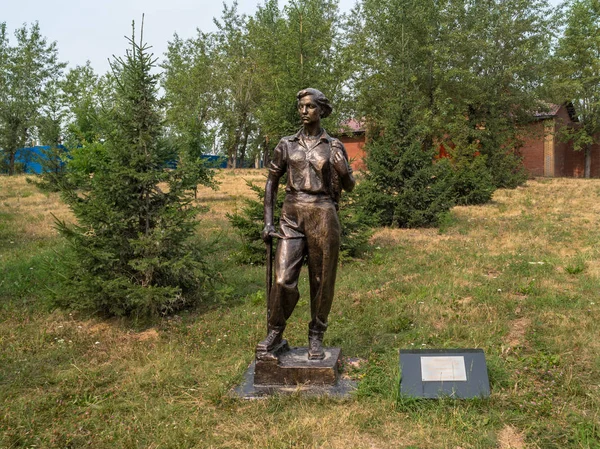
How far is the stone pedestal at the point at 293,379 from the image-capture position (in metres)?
4.41

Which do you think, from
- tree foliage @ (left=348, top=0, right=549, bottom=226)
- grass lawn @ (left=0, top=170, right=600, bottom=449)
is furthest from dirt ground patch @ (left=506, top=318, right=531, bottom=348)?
tree foliage @ (left=348, top=0, right=549, bottom=226)

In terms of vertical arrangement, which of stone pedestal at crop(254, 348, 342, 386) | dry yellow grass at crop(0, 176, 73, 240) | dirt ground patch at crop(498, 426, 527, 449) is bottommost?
dirt ground patch at crop(498, 426, 527, 449)

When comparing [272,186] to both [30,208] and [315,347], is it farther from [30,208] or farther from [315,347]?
[30,208]

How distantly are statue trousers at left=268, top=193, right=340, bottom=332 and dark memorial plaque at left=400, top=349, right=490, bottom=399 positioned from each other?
91 cm

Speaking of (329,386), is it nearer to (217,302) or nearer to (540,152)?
(217,302)

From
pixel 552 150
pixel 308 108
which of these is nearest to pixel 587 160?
pixel 552 150

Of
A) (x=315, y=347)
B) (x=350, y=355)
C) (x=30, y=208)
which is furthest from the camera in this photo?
(x=30, y=208)

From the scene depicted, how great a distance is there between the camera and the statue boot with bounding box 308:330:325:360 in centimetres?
464

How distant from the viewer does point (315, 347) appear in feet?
15.3

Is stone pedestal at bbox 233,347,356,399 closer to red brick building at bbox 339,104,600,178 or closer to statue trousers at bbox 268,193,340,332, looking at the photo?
statue trousers at bbox 268,193,340,332

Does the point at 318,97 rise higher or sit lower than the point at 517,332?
higher

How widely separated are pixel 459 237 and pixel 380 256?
278cm

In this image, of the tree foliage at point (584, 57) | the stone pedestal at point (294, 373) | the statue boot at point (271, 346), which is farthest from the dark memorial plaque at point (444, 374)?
the tree foliage at point (584, 57)

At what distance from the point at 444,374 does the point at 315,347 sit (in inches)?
43.5
